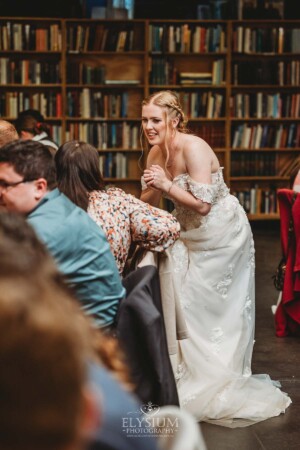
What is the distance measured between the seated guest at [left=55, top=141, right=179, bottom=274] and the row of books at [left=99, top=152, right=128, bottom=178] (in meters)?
5.98

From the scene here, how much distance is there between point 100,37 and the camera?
8.53 m

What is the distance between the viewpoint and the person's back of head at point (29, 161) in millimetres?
2240

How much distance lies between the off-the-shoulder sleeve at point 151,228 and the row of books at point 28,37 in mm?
6008

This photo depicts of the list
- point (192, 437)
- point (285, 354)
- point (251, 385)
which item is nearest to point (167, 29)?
point (285, 354)

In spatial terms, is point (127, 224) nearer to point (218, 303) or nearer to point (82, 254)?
point (82, 254)

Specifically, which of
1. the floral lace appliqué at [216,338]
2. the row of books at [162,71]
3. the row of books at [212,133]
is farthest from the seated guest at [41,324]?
the row of books at [212,133]

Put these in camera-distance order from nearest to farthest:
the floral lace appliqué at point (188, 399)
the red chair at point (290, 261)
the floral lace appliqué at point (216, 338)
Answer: the floral lace appliqué at point (188, 399), the floral lace appliqué at point (216, 338), the red chair at point (290, 261)

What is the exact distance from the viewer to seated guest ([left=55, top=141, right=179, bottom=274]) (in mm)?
2699

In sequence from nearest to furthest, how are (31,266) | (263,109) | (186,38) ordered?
1. (31,266)
2. (186,38)
3. (263,109)

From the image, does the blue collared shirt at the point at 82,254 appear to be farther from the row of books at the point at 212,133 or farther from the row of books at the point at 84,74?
the row of books at the point at 212,133

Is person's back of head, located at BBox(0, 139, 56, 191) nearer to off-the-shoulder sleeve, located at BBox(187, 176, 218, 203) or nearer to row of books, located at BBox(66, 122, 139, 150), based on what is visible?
off-the-shoulder sleeve, located at BBox(187, 176, 218, 203)

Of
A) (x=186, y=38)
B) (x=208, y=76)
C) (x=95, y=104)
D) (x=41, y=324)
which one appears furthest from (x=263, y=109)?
(x=41, y=324)

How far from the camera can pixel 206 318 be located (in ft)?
11.7

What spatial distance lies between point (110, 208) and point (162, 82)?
6176 mm
